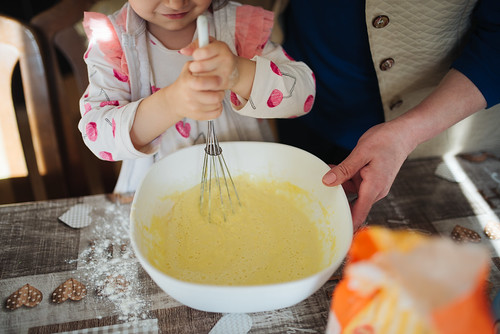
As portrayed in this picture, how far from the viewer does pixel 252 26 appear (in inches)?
36.8

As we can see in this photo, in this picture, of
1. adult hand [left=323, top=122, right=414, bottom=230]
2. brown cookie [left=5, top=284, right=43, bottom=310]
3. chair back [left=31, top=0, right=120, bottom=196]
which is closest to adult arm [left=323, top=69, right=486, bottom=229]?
adult hand [left=323, top=122, right=414, bottom=230]

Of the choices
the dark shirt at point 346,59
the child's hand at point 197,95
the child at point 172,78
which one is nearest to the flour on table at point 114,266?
the child at point 172,78

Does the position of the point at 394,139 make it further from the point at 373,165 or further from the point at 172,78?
the point at 172,78

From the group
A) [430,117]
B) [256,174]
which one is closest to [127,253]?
[256,174]

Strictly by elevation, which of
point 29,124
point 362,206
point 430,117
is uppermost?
point 430,117

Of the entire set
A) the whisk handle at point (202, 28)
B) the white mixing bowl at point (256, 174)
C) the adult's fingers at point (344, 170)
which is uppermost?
the whisk handle at point (202, 28)

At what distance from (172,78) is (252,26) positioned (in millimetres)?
238

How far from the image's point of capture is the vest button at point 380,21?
2.81ft

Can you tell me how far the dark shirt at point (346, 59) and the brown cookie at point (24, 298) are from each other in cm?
83

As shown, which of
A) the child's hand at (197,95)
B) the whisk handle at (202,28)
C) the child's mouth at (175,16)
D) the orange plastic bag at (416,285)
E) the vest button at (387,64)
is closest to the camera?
the orange plastic bag at (416,285)

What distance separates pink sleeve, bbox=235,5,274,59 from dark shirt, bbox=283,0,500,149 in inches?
6.1

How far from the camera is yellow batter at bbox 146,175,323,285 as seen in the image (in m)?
0.72

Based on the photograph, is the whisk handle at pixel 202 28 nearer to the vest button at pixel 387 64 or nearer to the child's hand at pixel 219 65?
the child's hand at pixel 219 65

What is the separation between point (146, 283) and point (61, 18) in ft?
2.90
